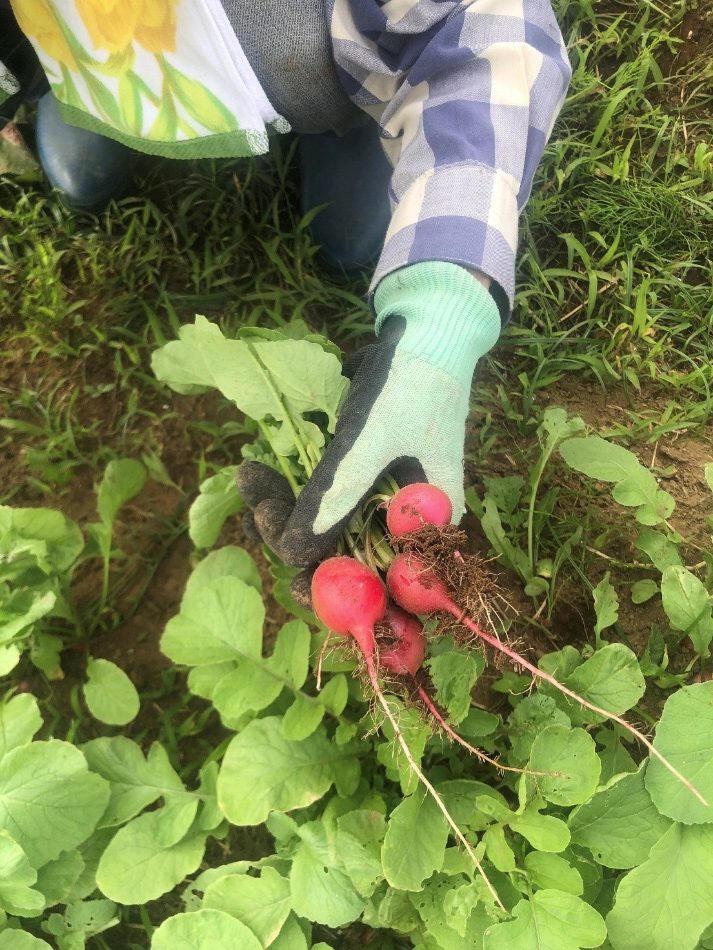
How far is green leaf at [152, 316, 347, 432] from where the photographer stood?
1.27 m

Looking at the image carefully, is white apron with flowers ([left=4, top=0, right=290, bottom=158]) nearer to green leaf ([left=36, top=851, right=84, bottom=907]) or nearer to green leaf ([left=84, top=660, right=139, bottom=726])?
green leaf ([left=84, top=660, right=139, bottom=726])

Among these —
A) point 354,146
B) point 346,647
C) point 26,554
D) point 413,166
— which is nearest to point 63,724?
point 26,554

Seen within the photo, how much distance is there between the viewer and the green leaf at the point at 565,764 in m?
1.08

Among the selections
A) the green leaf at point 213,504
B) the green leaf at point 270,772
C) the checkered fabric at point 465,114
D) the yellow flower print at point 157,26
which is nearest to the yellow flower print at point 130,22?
the yellow flower print at point 157,26

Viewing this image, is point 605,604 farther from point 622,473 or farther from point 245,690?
point 245,690

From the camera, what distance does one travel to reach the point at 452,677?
1129 millimetres

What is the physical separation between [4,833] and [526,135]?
1.42 metres

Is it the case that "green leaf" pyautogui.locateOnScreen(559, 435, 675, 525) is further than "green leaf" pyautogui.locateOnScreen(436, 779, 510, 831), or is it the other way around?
"green leaf" pyautogui.locateOnScreen(559, 435, 675, 525)

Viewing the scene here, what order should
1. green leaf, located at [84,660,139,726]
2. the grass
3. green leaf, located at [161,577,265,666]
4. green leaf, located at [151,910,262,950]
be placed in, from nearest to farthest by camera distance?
green leaf, located at [151,910,262,950]
green leaf, located at [161,577,265,666]
green leaf, located at [84,660,139,726]
the grass

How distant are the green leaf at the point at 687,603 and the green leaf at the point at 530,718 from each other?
262 mm

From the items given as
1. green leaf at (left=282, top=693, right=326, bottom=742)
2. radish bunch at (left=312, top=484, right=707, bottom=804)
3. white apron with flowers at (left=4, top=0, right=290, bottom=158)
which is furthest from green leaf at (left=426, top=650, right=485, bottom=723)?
white apron with flowers at (left=4, top=0, right=290, bottom=158)

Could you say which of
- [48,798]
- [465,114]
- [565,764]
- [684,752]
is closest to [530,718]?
[565,764]

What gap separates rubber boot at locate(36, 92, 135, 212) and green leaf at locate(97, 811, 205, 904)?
57.6 inches

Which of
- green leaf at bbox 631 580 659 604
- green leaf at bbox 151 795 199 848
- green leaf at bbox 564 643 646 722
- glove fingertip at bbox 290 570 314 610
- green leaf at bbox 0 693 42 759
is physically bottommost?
green leaf at bbox 631 580 659 604
